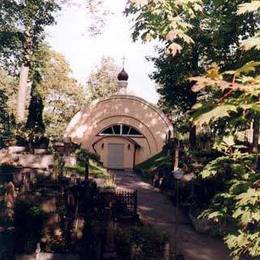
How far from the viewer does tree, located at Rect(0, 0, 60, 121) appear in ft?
75.4

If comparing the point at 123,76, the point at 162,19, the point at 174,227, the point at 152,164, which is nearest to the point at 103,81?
the point at 123,76

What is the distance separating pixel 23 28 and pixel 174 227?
54.5 feet

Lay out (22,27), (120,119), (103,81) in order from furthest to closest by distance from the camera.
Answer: (103,81) < (120,119) < (22,27)

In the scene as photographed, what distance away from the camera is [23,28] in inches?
1049

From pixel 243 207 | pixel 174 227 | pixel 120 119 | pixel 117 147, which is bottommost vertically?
pixel 174 227

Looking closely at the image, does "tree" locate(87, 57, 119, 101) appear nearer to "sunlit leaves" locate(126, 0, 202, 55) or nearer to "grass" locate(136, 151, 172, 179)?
"grass" locate(136, 151, 172, 179)

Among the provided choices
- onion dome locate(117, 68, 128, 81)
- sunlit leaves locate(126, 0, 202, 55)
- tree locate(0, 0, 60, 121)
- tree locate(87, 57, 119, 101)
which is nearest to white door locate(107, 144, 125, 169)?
onion dome locate(117, 68, 128, 81)

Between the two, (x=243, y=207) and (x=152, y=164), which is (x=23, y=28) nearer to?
(x=152, y=164)

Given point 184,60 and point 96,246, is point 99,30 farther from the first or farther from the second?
point 96,246

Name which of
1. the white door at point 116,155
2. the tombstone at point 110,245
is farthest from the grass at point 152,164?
the tombstone at point 110,245

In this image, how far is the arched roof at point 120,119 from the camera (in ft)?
114

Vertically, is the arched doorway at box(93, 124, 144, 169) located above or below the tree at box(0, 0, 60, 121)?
below

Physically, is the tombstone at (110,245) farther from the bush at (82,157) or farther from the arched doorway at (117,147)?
the arched doorway at (117,147)

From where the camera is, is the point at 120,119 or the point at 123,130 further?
the point at 123,130
